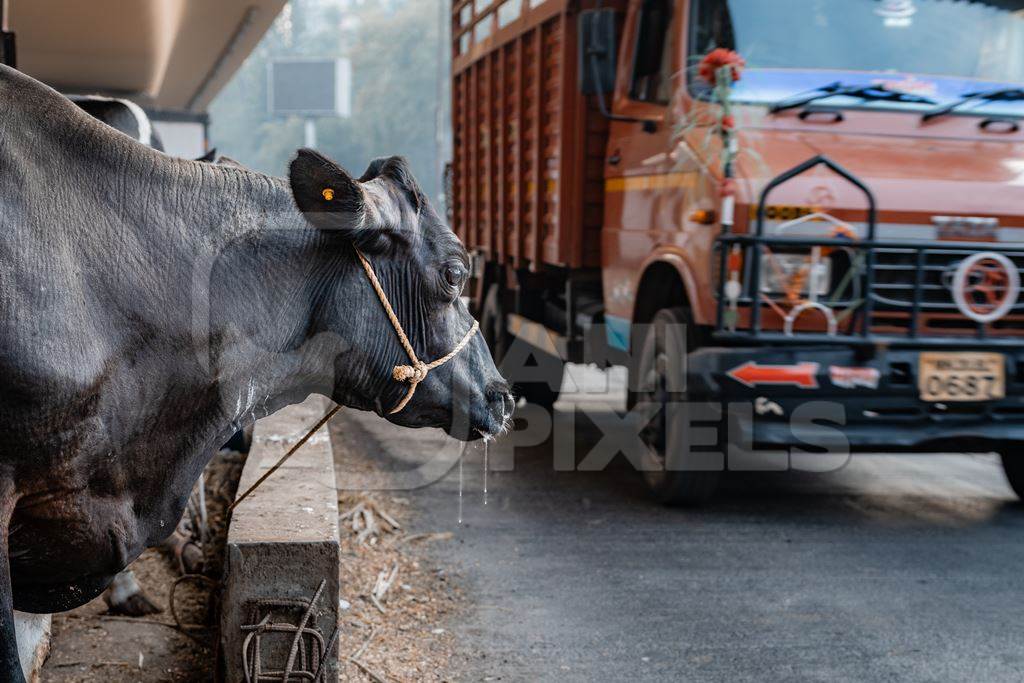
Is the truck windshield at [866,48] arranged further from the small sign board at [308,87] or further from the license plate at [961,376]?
the small sign board at [308,87]

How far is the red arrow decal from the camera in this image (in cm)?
516

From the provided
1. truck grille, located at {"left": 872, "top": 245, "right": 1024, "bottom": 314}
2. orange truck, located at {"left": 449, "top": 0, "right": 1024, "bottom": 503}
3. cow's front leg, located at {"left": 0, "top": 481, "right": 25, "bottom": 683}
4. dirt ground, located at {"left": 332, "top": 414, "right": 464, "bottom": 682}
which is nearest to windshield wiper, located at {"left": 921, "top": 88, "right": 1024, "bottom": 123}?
orange truck, located at {"left": 449, "top": 0, "right": 1024, "bottom": 503}

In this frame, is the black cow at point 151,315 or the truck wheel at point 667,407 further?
the truck wheel at point 667,407

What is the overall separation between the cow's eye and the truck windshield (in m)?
3.51

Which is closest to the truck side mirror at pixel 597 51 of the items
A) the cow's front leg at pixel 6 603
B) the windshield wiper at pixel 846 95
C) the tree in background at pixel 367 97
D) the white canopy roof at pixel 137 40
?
the windshield wiper at pixel 846 95

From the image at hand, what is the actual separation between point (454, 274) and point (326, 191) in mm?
415

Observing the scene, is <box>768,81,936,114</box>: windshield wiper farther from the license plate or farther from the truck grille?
the license plate

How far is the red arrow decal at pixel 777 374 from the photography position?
5156mm

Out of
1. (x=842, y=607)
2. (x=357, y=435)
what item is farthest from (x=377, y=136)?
(x=842, y=607)

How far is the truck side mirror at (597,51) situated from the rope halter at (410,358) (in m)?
3.75

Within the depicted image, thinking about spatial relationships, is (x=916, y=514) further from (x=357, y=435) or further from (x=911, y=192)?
(x=357, y=435)

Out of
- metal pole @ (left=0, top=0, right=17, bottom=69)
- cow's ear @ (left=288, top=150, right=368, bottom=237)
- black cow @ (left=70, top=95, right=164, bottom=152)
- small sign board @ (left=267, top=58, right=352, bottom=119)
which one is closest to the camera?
cow's ear @ (left=288, top=150, right=368, bottom=237)

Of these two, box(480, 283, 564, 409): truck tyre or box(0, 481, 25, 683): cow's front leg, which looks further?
box(480, 283, 564, 409): truck tyre

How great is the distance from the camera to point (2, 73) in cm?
218
